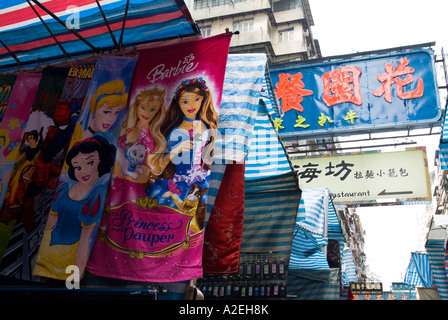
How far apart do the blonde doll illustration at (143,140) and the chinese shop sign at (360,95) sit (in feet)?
23.8

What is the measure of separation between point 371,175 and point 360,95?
108 inches

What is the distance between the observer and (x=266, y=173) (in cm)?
697

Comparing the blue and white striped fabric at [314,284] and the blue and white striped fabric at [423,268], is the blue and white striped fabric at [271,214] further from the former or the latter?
the blue and white striped fabric at [423,268]

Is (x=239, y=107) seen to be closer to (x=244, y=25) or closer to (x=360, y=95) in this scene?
(x=360, y=95)

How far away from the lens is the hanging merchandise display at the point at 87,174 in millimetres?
4523

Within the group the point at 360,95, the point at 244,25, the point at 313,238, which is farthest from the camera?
the point at 244,25

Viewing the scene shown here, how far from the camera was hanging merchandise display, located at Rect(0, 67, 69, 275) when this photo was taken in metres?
5.00

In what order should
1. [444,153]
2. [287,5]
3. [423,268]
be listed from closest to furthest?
[444,153] → [423,268] → [287,5]

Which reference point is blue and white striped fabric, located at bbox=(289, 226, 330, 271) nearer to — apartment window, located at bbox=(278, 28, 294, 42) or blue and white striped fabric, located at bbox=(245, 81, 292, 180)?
blue and white striped fabric, located at bbox=(245, 81, 292, 180)

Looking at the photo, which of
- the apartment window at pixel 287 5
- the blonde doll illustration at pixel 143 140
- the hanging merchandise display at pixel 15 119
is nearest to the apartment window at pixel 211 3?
the apartment window at pixel 287 5

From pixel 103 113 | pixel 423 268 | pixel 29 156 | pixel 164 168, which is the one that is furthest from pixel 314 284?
pixel 423 268

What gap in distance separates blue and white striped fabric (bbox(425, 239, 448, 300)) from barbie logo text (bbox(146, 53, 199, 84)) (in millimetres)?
12044

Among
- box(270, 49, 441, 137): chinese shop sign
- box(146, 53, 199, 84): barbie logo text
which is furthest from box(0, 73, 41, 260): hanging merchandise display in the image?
box(270, 49, 441, 137): chinese shop sign

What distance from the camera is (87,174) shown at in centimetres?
490
